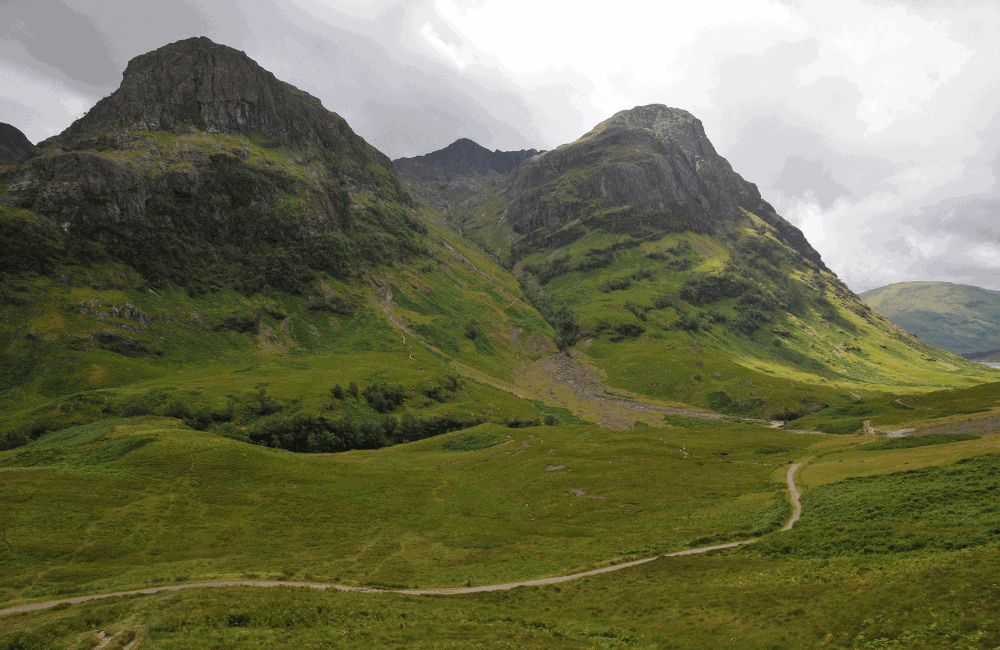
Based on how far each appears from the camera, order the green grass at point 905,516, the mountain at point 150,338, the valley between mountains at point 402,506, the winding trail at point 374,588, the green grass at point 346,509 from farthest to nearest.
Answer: the mountain at point 150,338
the green grass at point 346,509
the winding trail at point 374,588
the green grass at point 905,516
the valley between mountains at point 402,506

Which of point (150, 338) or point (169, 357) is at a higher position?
point (150, 338)

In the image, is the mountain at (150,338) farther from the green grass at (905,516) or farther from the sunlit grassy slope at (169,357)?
the green grass at (905,516)

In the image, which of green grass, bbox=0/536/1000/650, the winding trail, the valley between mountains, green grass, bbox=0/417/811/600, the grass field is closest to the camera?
green grass, bbox=0/536/1000/650

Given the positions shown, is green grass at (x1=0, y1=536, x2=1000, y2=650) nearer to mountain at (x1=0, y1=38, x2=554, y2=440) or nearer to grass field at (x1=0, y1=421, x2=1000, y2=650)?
grass field at (x1=0, y1=421, x2=1000, y2=650)

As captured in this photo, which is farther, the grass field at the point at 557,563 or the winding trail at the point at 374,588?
the winding trail at the point at 374,588

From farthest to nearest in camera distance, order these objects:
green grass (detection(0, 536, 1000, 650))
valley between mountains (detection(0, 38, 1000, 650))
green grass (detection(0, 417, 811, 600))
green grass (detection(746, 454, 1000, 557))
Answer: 1. green grass (detection(0, 417, 811, 600))
2. green grass (detection(746, 454, 1000, 557))
3. valley between mountains (detection(0, 38, 1000, 650))
4. green grass (detection(0, 536, 1000, 650))

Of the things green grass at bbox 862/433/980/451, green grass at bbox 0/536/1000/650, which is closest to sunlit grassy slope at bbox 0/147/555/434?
green grass at bbox 0/536/1000/650

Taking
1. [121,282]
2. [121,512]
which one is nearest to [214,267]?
[121,282]

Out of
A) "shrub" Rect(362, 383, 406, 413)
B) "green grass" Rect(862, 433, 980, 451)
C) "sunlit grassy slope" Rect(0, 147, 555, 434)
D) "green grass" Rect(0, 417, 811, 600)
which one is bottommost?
"green grass" Rect(0, 417, 811, 600)

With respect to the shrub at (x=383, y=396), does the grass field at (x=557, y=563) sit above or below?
below

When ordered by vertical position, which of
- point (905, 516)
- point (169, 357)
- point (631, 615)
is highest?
point (169, 357)

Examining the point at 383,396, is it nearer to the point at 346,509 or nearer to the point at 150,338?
the point at 346,509

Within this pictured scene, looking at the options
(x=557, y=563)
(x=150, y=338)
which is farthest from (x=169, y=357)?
(x=557, y=563)

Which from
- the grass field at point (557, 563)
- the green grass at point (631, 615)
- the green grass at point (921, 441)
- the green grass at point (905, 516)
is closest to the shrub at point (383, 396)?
the grass field at point (557, 563)
